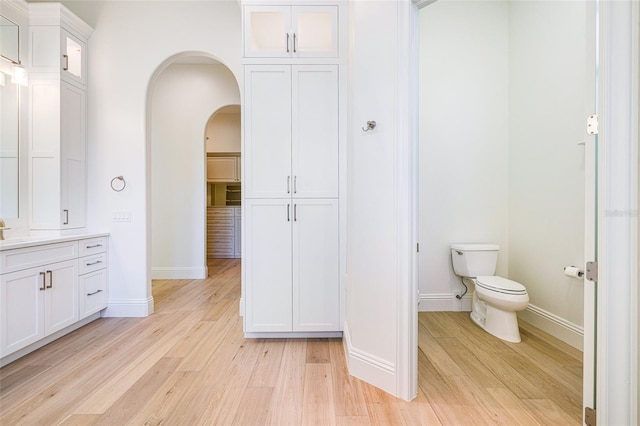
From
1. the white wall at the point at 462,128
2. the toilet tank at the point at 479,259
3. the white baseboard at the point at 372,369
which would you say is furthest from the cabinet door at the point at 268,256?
the toilet tank at the point at 479,259

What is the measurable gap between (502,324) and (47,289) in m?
3.78

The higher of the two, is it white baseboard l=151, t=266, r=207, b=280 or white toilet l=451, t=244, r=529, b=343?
white toilet l=451, t=244, r=529, b=343

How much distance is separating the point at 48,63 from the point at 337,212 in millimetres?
2993

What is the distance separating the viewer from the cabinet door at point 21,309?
1.92 m

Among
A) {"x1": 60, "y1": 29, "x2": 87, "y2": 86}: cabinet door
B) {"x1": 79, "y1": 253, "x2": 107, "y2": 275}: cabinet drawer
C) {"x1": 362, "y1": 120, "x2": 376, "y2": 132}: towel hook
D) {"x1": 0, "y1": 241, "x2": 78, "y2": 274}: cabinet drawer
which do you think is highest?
{"x1": 60, "y1": 29, "x2": 87, "y2": 86}: cabinet door

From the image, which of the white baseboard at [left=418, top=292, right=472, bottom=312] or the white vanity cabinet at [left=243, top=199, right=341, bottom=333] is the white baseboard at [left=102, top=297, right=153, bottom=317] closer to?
the white vanity cabinet at [left=243, top=199, right=341, bottom=333]

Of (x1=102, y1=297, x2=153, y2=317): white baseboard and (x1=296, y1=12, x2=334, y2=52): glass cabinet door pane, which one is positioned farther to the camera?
(x1=102, y1=297, x2=153, y2=317): white baseboard

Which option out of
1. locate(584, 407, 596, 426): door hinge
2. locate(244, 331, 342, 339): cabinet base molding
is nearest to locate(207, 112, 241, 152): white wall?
locate(244, 331, 342, 339): cabinet base molding

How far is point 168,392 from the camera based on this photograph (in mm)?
1683

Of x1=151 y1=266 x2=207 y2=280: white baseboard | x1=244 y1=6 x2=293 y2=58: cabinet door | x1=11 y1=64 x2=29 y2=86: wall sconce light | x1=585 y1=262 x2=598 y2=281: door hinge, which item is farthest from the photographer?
x1=151 y1=266 x2=207 y2=280: white baseboard

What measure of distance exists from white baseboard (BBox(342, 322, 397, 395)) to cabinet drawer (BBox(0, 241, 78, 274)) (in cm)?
247

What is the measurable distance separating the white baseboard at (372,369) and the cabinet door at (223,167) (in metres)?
5.37

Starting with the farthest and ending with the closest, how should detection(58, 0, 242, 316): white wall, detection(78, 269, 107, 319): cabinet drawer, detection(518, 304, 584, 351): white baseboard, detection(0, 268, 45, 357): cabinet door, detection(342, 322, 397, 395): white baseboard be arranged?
1. detection(58, 0, 242, 316): white wall
2. detection(78, 269, 107, 319): cabinet drawer
3. detection(518, 304, 584, 351): white baseboard
4. detection(0, 268, 45, 357): cabinet door
5. detection(342, 322, 397, 395): white baseboard

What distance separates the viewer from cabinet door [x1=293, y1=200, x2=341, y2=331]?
7.64 feet
